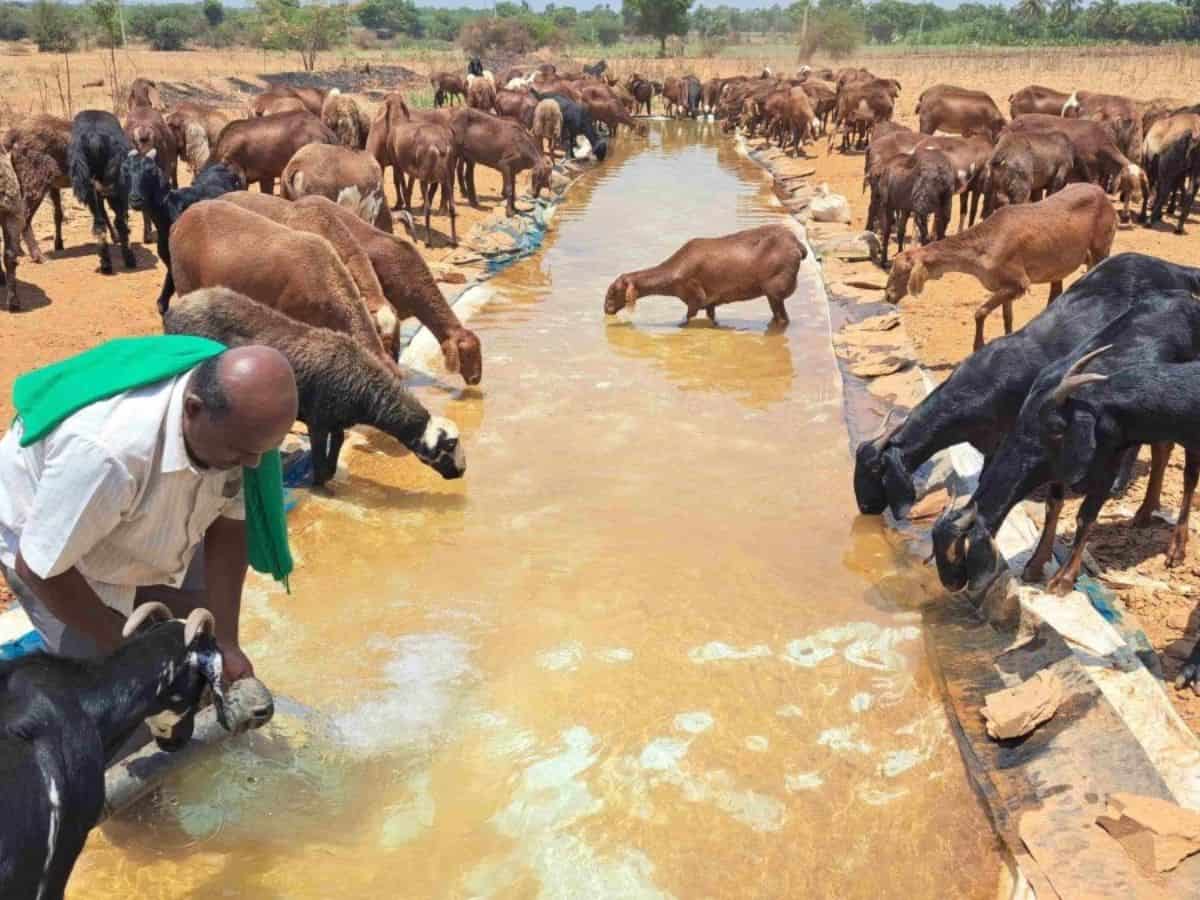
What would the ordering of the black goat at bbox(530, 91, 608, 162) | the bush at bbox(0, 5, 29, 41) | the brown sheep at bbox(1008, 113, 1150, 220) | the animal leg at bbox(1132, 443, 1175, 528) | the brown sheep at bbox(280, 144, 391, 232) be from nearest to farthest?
the animal leg at bbox(1132, 443, 1175, 528) < the brown sheep at bbox(280, 144, 391, 232) < the brown sheep at bbox(1008, 113, 1150, 220) < the black goat at bbox(530, 91, 608, 162) < the bush at bbox(0, 5, 29, 41)

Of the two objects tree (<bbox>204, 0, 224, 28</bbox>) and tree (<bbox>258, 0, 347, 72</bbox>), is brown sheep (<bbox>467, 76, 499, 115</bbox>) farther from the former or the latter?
tree (<bbox>204, 0, 224, 28</bbox>)

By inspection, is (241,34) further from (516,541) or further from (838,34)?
(516,541)

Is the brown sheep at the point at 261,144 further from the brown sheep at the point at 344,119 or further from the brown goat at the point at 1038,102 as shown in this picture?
the brown goat at the point at 1038,102

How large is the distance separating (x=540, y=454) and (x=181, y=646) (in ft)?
16.4

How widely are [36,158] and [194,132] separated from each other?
407cm

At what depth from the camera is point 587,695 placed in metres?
5.00

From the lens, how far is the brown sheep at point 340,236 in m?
8.44

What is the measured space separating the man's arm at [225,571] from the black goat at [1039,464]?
140 inches

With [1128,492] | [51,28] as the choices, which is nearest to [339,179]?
[1128,492]

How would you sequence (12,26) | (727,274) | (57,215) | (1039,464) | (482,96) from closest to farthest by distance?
(1039,464), (727,274), (57,215), (482,96), (12,26)

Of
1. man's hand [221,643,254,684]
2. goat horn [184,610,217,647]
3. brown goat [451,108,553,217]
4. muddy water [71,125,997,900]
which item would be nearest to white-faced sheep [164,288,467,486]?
muddy water [71,125,997,900]

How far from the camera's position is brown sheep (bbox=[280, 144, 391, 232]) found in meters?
11.8

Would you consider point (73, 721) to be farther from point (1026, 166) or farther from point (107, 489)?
point (1026, 166)

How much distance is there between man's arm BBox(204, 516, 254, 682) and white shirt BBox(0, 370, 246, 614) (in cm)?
28
